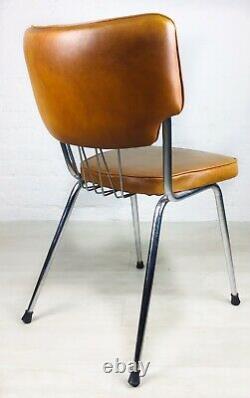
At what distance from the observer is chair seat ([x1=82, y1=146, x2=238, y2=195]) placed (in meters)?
0.98

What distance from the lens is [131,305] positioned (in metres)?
1.25

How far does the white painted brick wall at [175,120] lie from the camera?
163 centimetres

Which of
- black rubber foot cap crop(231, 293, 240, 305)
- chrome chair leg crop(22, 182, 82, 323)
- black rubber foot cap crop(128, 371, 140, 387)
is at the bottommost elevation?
black rubber foot cap crop(231, 293, 240, 305)

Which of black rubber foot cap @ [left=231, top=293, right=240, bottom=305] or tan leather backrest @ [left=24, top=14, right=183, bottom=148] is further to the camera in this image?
black rubber foot cap @ [left=231, top=293, right=240, bottom=305]

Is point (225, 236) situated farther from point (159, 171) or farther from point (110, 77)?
point (110, 77)

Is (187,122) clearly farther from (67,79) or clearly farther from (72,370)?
(72,370)

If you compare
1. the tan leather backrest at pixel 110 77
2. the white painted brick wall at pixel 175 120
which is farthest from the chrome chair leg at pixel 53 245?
the white painted brick wall at pixel 175 120

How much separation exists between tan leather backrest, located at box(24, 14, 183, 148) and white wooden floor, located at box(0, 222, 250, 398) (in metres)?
0.50

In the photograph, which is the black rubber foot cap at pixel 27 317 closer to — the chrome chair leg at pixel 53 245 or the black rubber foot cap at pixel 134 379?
the chrome chair leg at pixel 53 245

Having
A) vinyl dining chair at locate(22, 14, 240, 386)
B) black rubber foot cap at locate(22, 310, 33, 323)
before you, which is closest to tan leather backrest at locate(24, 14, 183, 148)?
vinyl dining chair at locate(22, 14, 240, 386)

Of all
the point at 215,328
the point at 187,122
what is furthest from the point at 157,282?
the point at 187,122

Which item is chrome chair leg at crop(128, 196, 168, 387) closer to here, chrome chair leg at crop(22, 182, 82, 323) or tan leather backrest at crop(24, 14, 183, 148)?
tan leather backrest at crop(24, 14, 183, 148)

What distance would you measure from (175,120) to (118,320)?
0.88 metres

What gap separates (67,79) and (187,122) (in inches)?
36.3
